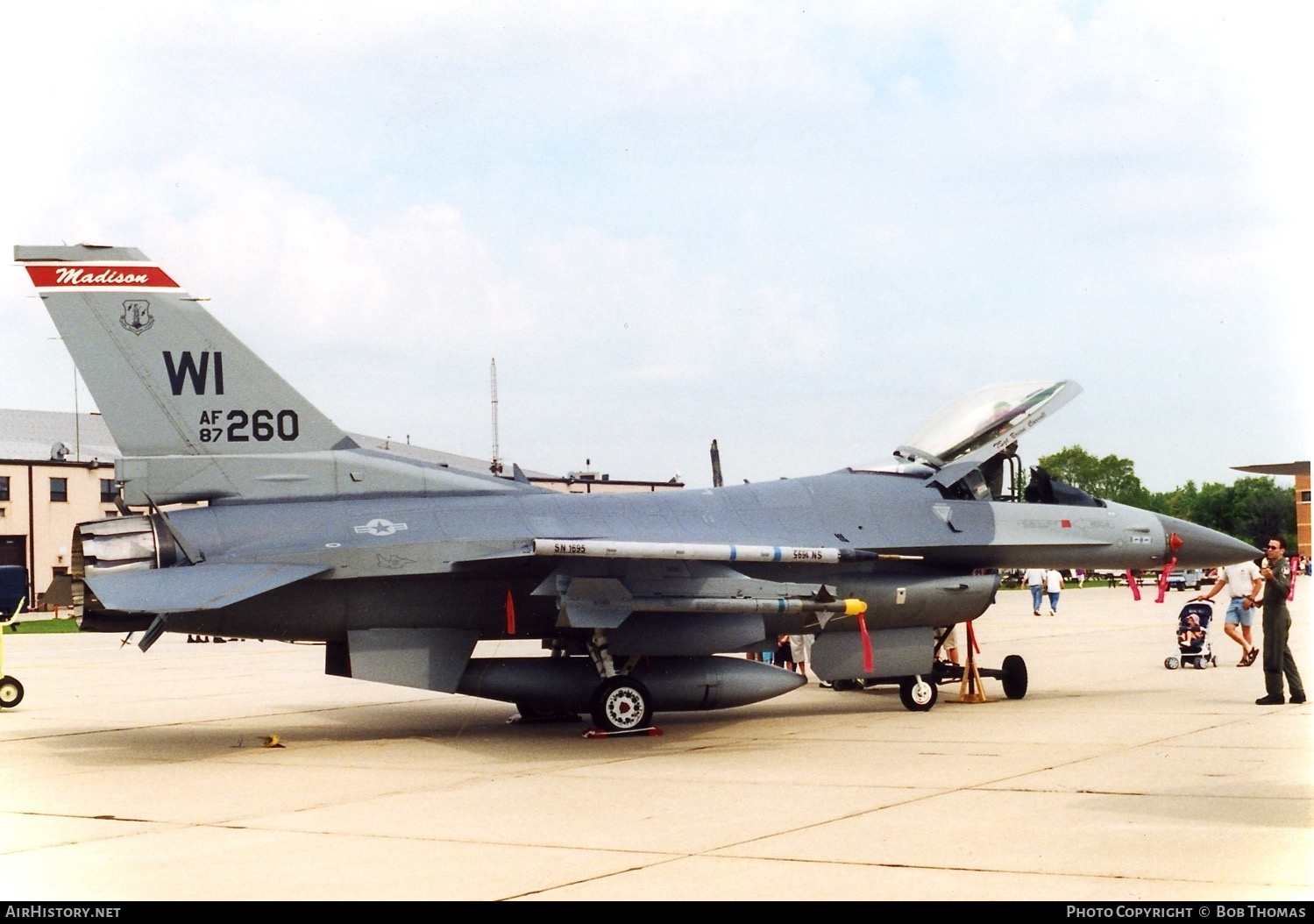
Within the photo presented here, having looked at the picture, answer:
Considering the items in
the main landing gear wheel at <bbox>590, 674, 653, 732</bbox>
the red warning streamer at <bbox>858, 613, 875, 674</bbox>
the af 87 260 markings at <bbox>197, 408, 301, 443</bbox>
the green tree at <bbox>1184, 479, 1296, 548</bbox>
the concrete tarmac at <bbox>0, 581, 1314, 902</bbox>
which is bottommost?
the concrete tarmac at <bbox>0, 581, 1314, 902</bbox>

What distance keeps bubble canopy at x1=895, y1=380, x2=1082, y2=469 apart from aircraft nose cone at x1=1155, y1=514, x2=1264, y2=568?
196 centimetres

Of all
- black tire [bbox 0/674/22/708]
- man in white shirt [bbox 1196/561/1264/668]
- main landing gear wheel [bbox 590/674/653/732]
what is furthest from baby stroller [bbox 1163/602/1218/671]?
black tire [bbox 0/674/22/708]


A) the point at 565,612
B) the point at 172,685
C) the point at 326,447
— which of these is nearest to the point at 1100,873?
the point at 565,612

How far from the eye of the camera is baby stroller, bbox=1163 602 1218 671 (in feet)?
65.3

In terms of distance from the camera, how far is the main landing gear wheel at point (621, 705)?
500 inches

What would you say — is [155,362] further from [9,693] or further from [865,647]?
[865,647]

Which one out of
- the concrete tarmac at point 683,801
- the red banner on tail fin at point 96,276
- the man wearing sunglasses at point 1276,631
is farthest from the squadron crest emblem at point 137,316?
the man wearing sunglasses at point 1276,631

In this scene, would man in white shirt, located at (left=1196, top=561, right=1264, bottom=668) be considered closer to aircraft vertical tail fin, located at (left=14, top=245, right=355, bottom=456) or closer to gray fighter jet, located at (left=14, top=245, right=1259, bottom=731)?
gray fighter jet, located at (left=14, top=245, right=1259, bottom=731)

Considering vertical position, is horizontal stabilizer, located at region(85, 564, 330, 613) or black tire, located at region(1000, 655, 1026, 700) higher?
horizontal stabilizer, located at region(85, 564, 330, 613)

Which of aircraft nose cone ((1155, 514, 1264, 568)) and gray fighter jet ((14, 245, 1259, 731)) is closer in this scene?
gray fighter jet ((14, 245, 1259, 731))

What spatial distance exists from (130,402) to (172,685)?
29.5 feet

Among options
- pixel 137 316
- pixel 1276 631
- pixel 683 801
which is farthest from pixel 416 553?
pixel 1276 631

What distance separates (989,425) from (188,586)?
8.54 meters

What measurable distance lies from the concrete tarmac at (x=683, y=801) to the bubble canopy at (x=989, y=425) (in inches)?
108
